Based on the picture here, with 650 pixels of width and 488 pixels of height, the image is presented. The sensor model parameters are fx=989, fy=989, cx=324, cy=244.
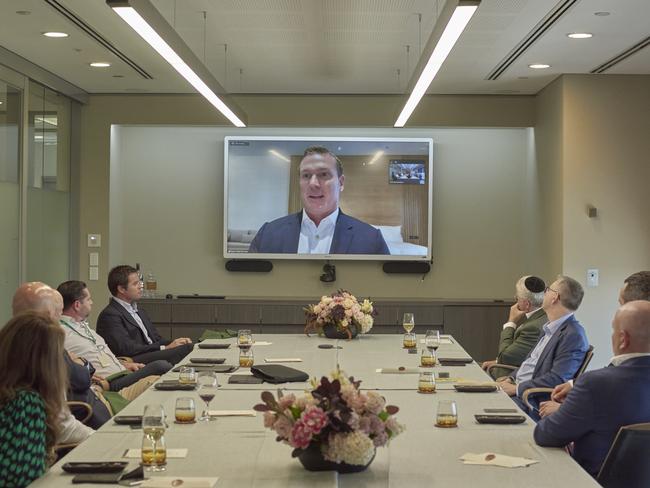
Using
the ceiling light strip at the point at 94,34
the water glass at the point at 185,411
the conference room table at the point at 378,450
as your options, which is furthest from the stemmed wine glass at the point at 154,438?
the ceiling light strip at the point at 94,34

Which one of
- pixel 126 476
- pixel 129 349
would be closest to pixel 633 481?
pixel 126 476

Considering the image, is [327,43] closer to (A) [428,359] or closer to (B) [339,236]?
(A) [428,359]

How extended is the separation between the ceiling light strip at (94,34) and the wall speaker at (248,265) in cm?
240

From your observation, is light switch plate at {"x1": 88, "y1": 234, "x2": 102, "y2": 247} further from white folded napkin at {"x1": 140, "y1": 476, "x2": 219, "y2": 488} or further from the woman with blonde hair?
white folded napkin at {"x1": 140, "y1": 476, "x2": 219, "y2": 488}

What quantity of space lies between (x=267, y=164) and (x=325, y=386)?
8.19 metres

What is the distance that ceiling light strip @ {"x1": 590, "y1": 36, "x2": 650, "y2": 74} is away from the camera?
26.3 feet

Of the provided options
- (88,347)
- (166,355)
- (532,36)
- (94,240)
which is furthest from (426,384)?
(94,240)

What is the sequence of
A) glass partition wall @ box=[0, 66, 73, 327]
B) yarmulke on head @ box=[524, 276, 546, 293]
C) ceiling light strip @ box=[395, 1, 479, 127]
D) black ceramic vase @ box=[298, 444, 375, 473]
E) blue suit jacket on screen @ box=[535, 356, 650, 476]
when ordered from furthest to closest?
glass partition wall @ box=[0, 66, 73, 327]
yarmulke on head @ box=[524, 276, 546, 293]
ceiling light strip @ box=[395, 1, 479, 127]
blue suit jacket on screen @ box=[535, 356, 650, 476]
black ceramic vase @ box=[298, 444, 375, 473]

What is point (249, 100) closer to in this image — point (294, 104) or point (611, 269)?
point (294, 104)

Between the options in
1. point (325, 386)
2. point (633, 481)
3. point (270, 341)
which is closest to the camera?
point (325, 386)

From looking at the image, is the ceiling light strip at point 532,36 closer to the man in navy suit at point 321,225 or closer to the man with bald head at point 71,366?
the man in navy suit at point 321,225

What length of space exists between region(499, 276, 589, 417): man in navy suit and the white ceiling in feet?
6.77

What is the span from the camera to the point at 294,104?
10.9m

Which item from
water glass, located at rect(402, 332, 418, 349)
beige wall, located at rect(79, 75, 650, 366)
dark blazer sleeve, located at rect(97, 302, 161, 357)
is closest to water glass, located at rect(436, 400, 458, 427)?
water glass, located at rect(402, 332, 418, 349)
